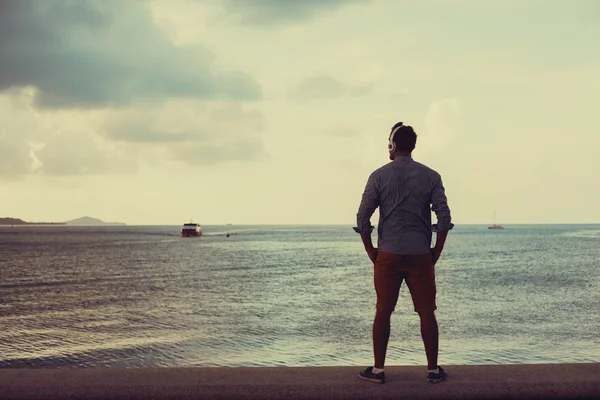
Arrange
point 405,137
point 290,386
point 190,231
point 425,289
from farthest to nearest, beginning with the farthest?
point 190,231, point 405,137, point 425,289, point 290,386

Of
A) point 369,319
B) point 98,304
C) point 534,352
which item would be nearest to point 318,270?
point 98,304

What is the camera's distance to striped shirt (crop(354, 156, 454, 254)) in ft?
15.0

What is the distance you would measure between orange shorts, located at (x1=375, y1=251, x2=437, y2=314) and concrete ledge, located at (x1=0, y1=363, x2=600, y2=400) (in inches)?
22.7

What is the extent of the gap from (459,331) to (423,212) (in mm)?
13104

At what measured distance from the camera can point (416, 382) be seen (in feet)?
14.1

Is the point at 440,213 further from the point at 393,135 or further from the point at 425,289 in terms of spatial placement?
the point at 393,135

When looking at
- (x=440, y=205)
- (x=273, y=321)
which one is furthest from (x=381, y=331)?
(x=273, y=321)

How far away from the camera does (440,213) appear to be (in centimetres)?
460

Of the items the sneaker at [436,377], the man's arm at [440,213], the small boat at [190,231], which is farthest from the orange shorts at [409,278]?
the small boat at [190,231]

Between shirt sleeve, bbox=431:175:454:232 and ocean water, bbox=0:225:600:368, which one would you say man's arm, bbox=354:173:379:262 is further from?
ocean water, bbox=0:225:600:368

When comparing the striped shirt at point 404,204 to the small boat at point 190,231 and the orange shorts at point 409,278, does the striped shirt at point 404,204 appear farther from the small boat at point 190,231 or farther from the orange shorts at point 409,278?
the small boat at point 190,231

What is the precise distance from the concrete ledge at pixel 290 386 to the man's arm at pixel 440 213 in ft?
3.35

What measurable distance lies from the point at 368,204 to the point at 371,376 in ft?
4.41

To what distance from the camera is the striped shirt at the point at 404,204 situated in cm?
458
